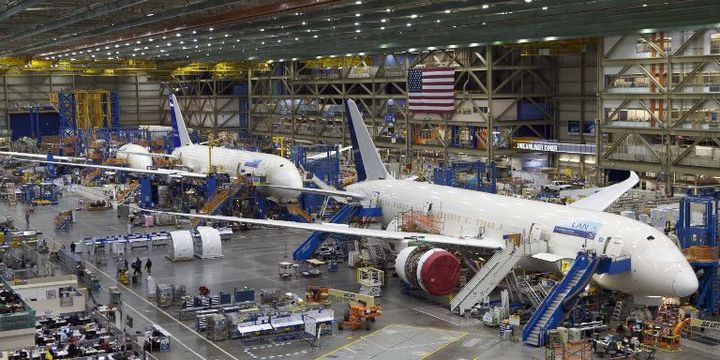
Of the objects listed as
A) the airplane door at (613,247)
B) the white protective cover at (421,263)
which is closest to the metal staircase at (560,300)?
the airplane door at (613,247)

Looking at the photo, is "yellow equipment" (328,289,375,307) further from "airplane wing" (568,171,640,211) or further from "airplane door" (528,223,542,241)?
"airplane wing" (568,171,640,211)

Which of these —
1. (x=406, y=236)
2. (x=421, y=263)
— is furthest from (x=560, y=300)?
(x=406, y=236)

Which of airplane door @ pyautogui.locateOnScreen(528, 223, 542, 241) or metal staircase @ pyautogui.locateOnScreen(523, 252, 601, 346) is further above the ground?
airplane door @ pyautogui.locateOnScreen(528, 223, 542, 241)

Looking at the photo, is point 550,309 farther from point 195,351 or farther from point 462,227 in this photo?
point 195,351

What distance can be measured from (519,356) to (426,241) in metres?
9.74

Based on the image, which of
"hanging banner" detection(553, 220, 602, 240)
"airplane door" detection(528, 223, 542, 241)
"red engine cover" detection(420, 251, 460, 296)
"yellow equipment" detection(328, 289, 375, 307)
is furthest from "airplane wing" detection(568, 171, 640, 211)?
"yellow equipment" detection(328, 289, 375, 307)

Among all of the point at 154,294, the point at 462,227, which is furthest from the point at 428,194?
the point at 154,294

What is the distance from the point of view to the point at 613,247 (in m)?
36.4

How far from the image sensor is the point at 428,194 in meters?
47.9

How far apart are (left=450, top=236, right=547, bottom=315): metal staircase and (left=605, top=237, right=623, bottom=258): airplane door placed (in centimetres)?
346

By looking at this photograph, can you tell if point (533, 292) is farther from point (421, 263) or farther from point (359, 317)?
point (359, 317)

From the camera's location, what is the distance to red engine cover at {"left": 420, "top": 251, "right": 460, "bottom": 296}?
1590 inches

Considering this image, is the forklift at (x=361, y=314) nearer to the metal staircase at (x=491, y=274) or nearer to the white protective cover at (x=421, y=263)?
the white protective cover at (x=421, y=263)

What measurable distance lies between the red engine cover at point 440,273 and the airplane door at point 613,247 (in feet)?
23.4
